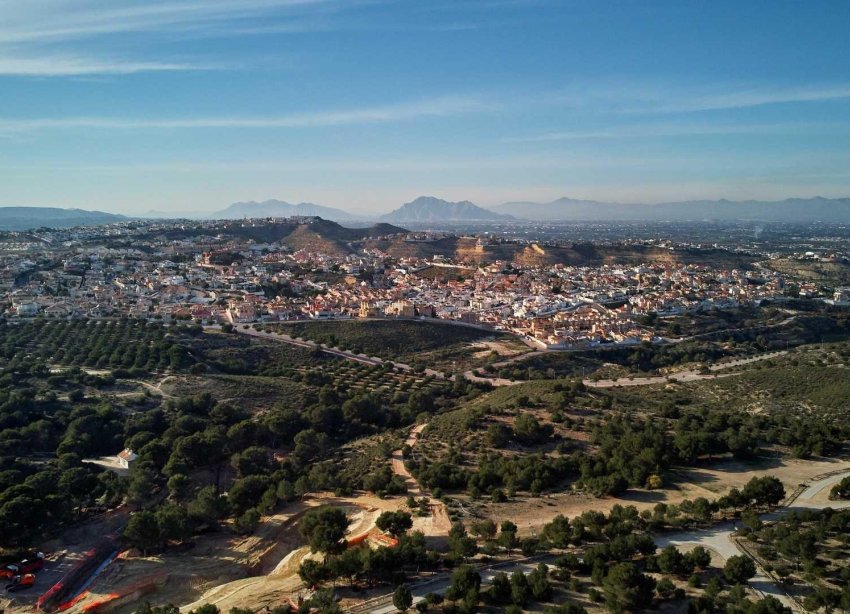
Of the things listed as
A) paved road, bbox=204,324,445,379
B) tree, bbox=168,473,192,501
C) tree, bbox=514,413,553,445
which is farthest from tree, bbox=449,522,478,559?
paved road, bbox=204,324,445,379

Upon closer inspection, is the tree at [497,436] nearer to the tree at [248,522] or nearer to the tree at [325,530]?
the tree at [325,530]

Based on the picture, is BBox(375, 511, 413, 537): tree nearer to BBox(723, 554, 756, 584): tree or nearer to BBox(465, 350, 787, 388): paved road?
BBox(723, 554, 756, 584): tree

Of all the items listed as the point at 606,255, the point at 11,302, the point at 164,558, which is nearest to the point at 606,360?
the point at 164,558

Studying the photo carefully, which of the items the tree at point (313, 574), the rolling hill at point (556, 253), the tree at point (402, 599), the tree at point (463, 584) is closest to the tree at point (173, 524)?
the tree at point (313, 574)

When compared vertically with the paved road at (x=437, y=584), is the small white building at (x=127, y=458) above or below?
below

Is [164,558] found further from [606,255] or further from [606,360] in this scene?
[606,255]

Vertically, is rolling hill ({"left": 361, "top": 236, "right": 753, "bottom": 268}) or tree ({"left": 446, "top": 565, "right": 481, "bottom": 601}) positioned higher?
rolling hill ({"left": 361, "top": 236, "right": 753, "bottom": 268})

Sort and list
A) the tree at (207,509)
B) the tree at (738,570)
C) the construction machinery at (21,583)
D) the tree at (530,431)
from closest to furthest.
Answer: the tree at (738,570) < the construction machinery at (21,583) < the tree at (207,509) < the tree at (530,431)
